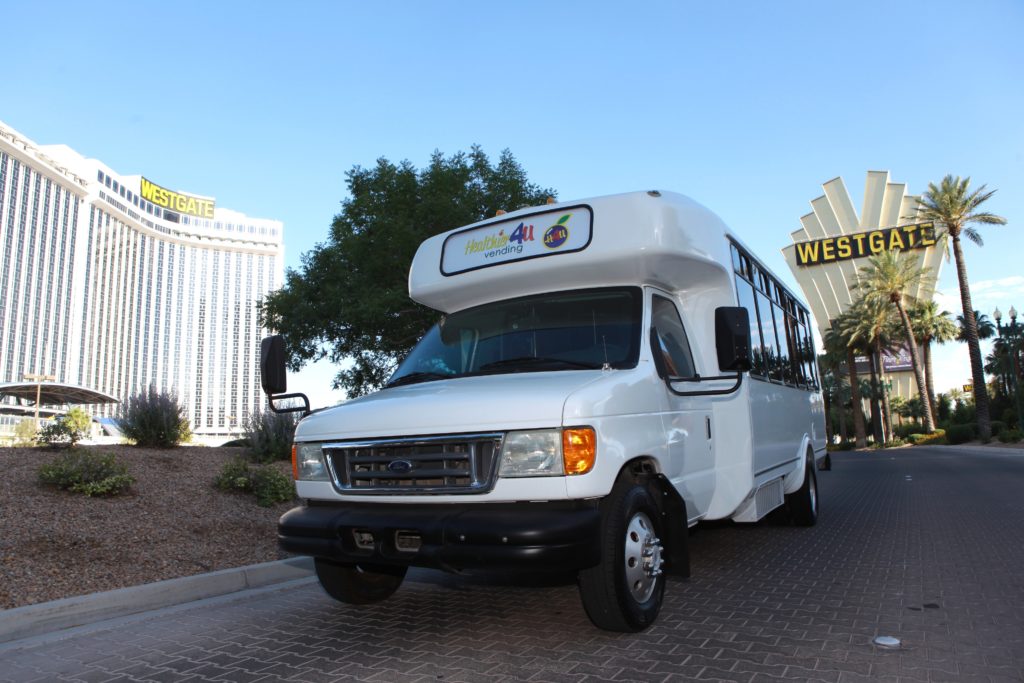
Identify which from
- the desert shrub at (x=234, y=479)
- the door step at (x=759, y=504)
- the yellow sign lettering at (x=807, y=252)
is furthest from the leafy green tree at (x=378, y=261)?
the yellow sign lettering at (x=807, y=252)

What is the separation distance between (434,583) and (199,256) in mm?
167660

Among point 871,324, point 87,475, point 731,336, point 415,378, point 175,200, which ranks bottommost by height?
point 87,475

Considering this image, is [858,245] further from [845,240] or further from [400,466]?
[400,466]

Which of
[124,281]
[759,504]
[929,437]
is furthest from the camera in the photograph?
[124,281]

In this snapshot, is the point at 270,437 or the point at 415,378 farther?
the point at 270,437

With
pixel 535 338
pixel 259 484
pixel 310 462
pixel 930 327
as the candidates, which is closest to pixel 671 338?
pixel 535 338

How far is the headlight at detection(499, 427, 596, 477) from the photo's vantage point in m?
3.66

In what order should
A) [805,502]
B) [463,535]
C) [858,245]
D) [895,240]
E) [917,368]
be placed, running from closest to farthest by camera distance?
[463,535], [805,502], [917,368], [895,240], [858,245]

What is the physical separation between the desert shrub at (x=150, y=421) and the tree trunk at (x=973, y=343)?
38416 mm

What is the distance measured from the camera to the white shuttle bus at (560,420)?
145 inches

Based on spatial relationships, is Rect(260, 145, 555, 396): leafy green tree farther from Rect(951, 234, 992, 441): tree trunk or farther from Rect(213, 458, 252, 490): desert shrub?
Rect(951, 234, 992, 441): tree trunk

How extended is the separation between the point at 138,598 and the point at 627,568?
3927 mm

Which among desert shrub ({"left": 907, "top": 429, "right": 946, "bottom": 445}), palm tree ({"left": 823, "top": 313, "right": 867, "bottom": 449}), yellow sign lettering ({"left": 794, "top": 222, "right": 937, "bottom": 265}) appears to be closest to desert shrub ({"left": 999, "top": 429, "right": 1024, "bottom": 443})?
desert shrub ({"left": 907, "top": 429, "right": 946, "bottom": 445})

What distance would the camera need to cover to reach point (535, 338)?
5.02m
